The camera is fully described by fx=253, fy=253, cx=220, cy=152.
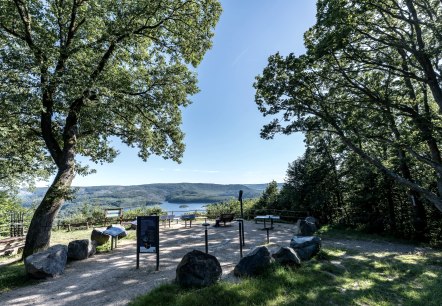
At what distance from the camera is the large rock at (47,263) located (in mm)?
7693

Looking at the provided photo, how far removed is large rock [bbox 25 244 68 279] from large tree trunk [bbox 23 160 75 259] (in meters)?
1.92

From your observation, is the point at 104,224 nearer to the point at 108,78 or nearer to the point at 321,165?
the point at 108,78

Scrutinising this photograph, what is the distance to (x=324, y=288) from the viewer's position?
6496 millimetres

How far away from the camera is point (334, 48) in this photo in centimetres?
1047

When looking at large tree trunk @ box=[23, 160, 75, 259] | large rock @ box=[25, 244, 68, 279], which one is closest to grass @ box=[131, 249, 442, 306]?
large rock @ box=[25, 244, 68, 279]

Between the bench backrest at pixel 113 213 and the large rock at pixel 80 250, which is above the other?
the bench backrest at pixel 113 213

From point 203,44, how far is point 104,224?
52.3 feet

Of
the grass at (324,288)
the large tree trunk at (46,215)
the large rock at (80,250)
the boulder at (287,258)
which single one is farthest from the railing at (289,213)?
the large tree trunk at (46,215)

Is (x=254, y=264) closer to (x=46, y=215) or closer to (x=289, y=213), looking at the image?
(x=46, y=215)

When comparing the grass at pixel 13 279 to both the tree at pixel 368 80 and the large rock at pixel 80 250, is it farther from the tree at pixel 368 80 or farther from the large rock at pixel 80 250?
the tree at pixel 368 80

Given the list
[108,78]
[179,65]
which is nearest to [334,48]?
[179,65]

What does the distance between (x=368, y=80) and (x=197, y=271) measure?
13370mm

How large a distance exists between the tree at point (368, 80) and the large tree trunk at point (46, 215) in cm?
1017

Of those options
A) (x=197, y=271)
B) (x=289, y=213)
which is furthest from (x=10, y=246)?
(x=289, y=213)
